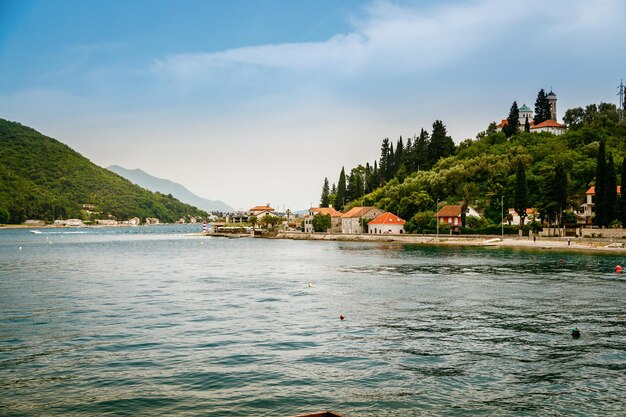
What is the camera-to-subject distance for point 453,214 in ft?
421

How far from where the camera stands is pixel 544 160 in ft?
479

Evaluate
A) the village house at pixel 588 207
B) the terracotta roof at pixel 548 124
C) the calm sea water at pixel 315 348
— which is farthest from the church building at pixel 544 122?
the calm sea water at pixel 315 348

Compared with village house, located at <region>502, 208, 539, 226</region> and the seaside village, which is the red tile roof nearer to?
the seaside village

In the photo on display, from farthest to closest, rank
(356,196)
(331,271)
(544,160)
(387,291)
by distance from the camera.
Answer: (356,196)
(544,160)
(331,271)
(387,291)

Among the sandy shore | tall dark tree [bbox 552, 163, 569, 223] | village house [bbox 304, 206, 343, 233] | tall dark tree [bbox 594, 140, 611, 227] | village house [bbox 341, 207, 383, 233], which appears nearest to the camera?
the sandy shore

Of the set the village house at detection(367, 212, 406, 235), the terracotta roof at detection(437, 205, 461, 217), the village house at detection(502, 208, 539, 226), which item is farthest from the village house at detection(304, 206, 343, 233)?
the village house at detection(502, 208, 539, 226)


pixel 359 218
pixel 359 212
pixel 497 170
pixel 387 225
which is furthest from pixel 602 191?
pixel 359 212

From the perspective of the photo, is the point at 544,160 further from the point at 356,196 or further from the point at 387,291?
the point at 387,291

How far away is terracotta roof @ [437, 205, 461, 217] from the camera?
128m

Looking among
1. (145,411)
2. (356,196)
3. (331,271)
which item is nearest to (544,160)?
(356,196)

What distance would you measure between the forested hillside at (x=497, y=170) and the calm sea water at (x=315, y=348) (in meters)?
76.4

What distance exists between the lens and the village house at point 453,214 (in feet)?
420

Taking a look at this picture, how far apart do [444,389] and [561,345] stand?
9.28 metres

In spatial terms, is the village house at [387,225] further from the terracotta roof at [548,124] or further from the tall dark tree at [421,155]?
the terracotta roof at [548,124]
